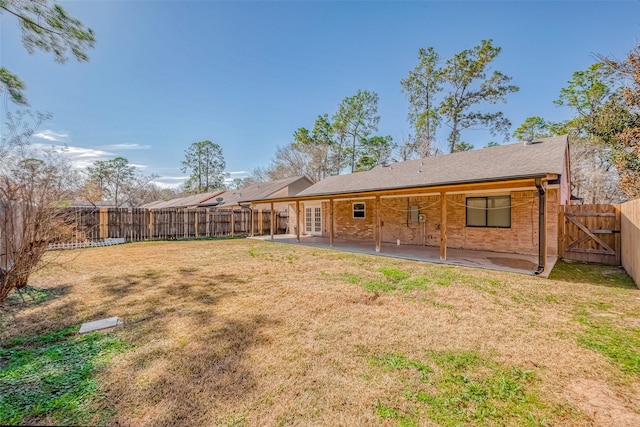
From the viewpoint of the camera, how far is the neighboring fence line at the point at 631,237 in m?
5.81

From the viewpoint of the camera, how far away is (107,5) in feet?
19.3

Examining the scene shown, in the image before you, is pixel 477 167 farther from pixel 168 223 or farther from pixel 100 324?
pixel 168 223

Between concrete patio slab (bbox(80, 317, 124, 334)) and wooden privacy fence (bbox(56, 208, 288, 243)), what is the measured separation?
1009cm

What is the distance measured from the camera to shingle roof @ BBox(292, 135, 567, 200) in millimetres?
7527

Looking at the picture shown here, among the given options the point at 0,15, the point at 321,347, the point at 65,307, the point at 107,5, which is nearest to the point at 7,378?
the point at 65,307

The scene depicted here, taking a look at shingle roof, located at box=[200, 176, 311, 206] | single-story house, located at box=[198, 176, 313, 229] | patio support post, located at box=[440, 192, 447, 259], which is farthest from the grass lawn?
shingle roof, located at box=[200, 176, 311, 206]

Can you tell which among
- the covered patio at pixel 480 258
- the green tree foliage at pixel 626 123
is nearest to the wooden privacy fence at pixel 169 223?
the covered patio at pixel 480 258

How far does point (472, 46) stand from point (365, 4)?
14.6 meters

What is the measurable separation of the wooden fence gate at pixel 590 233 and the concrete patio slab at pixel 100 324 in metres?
12.5

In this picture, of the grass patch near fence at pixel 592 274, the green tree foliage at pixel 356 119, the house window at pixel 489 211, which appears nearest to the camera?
the grass patch near fence at pixel 592 274

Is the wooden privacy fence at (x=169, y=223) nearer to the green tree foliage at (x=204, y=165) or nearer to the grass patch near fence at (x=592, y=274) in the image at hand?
the grass patch near fence at (x=592, y=274)

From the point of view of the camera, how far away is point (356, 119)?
2720 cm

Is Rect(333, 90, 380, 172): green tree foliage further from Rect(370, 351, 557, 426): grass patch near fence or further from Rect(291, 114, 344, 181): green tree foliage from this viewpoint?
Rect(370, 351, 557, 426): grass patch near fence

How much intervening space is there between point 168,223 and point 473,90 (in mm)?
24544
